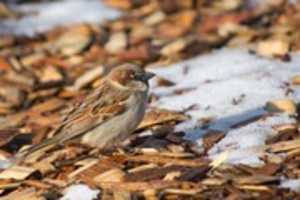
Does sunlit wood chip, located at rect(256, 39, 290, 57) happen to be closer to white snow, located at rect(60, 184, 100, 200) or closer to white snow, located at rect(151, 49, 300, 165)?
white snow, located at rect(151, 49, 300, 165)

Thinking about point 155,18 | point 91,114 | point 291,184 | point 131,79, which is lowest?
point 291,184

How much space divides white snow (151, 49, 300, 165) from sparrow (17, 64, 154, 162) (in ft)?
1.24

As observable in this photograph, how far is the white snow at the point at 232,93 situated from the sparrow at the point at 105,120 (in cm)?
38

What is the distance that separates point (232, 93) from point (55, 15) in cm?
298

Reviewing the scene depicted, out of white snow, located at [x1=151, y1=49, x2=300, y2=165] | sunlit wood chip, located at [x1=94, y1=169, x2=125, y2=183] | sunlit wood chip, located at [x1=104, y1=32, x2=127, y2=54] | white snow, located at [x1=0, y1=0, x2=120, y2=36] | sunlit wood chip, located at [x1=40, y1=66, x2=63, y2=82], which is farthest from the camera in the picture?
white snow, located at [x1=0, y1=0, x2=120, y2=36]

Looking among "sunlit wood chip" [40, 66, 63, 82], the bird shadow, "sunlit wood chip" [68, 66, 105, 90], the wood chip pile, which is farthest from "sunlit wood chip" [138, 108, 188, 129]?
"sunlit wood chip" [40, 66, 63, 82]

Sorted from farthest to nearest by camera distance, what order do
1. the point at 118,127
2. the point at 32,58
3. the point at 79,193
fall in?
the point at 32,58
the point at 118,127
the point at 79,193

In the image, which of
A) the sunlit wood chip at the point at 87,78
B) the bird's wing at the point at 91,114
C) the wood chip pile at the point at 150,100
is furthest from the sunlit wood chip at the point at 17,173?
the sunlit wood chip at the point at 87,78

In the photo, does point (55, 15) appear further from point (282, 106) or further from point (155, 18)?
point (282, 106)

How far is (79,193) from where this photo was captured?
200 inches

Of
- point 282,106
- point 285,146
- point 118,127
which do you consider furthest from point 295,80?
point 118,127

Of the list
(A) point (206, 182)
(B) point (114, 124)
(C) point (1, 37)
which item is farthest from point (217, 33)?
(A) point (206, 182)

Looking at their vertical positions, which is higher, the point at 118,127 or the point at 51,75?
the point at 118,127

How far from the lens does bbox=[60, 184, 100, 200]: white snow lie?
502 centimetres
